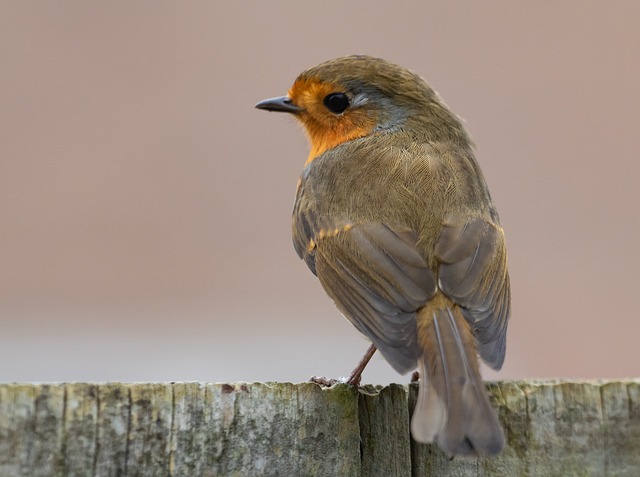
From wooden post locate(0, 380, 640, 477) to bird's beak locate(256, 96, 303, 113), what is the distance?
8.65 feet

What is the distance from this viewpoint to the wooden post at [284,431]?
2.84 m

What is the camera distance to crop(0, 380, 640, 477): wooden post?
2836 mm

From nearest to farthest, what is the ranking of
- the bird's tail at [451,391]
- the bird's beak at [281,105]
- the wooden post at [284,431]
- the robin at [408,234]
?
1. the wooden post at [284,431]
2. the bird's tail at [451,391]
3. the robin at [408,234]
4. the bird's beak at [281,105]

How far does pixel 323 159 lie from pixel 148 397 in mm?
2551

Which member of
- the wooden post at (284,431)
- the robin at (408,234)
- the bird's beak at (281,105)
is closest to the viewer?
the wooden post at (284,431)

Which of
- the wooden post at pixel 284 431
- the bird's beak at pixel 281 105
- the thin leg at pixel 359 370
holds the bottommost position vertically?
the wooden post at pixel 284 431

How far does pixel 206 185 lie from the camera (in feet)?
31.7

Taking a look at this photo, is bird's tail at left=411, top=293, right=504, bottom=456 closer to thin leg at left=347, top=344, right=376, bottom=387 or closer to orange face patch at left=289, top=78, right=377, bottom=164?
thin leg at left=347, top=344, right=376, bottom=387

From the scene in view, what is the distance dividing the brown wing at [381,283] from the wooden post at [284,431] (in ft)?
1.69

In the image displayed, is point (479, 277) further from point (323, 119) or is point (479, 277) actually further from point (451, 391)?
point (323, 119)

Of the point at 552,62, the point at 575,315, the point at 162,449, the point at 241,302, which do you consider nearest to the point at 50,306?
the point at 241,302

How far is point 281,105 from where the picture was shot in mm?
5824

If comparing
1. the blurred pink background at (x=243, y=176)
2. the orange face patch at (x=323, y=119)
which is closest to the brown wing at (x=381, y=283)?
the orange face patch at (x=323, y=119)

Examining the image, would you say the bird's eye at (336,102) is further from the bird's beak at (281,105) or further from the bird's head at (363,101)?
the bird's beak at (281,105)
